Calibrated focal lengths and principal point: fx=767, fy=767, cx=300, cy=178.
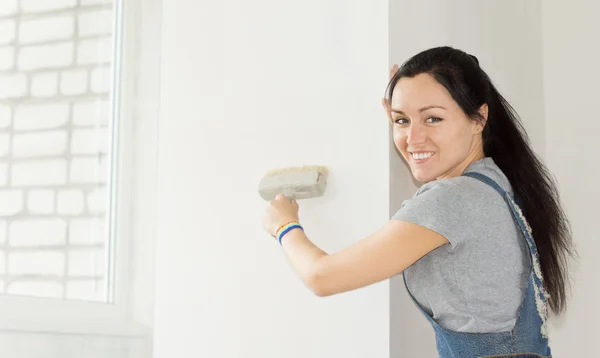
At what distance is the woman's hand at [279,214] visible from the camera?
1437 millimetres

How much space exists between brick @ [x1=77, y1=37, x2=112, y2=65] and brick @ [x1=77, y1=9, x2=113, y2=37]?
0.06 feet

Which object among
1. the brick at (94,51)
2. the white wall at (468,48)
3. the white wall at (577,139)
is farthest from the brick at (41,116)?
the white wall at (577,139)

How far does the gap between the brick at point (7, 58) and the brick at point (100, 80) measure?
0.73 ft

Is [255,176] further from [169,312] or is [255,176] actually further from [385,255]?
[385,255]

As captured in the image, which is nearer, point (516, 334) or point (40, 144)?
point (516, 334)

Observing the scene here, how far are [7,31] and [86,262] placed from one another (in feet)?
1.87

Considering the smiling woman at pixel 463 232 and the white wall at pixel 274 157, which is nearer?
the smiling woman at pixel 463 232

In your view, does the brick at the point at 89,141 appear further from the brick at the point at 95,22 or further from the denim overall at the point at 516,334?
the denim overall at the point at 516,334

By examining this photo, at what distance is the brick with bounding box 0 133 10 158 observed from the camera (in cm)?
169

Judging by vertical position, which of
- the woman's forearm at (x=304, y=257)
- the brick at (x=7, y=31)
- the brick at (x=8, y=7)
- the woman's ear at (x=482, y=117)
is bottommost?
the woman's forearm at (x=304, y=257)

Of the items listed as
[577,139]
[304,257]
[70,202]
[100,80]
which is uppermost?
[100,80]

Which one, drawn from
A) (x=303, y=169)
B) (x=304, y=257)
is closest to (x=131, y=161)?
(x=303, y=169)

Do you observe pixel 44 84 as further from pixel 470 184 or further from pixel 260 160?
pixel 470 184

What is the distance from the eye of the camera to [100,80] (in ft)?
6.30
